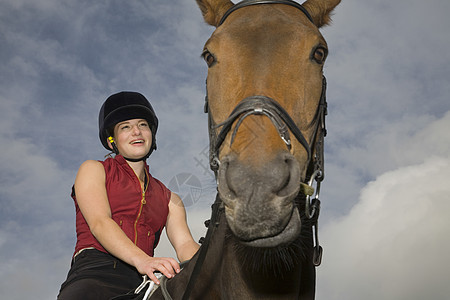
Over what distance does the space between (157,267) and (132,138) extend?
6.23 feet

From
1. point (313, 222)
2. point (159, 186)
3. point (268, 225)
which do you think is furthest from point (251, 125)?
point (159, 186)

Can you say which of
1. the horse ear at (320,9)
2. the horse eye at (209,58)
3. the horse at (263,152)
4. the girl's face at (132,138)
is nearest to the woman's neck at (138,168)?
the girl's face at (132,138)

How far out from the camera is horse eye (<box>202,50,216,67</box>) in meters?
3.31

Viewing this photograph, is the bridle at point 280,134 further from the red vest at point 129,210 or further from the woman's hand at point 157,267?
the red vest at point 129,210

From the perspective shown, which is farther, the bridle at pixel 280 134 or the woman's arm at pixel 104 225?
the woman's arm at pixel 104 225

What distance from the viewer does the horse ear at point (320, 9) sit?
4.16 metres

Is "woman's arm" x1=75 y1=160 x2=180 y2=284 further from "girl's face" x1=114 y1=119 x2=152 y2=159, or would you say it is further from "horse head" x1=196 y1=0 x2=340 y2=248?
"horse head" x1=196 y1=0 x2=340 y2=248

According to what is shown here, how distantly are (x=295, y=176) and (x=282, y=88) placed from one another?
0.72 m

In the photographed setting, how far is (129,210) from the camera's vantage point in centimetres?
476

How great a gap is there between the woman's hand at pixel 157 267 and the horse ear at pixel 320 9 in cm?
298

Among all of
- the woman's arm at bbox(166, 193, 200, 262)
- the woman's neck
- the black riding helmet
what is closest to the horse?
the woman's arm at bbox(166, 193, 200, 262)

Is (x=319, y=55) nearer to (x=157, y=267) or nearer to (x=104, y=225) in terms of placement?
(x=157, y=267)

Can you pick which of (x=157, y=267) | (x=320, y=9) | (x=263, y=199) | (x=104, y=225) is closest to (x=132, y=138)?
(x=104, y=225)

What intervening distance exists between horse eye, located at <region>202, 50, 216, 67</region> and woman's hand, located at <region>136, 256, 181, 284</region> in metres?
2.08
